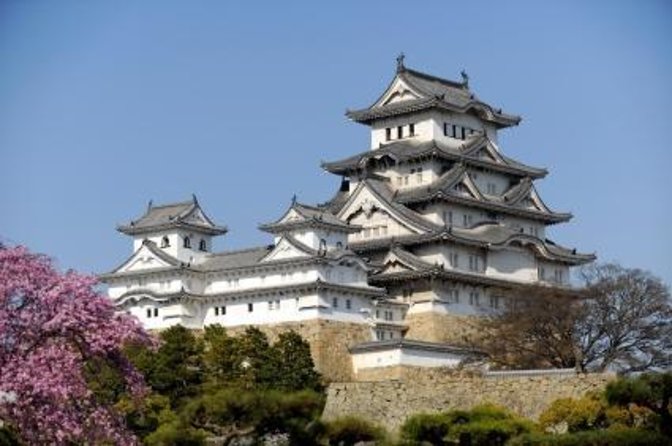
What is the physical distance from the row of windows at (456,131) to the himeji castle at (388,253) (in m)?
0.08

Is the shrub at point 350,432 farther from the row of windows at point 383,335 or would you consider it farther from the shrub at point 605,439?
the row of windows at point 383,335

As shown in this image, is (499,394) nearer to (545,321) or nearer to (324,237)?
(545,321)

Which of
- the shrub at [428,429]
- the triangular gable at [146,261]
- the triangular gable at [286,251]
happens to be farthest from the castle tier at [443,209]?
the shrub at [428,429]

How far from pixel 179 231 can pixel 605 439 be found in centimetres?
3947

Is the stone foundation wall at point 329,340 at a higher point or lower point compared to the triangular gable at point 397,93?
lower

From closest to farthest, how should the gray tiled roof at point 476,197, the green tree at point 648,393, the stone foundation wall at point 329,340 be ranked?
1. the green tree at point 648,393
2. the stone foundation wall at point 329,340
3. the gray tiled roof at point 476,197

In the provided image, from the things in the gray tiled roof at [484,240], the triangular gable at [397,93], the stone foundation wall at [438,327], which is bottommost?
the stone foundation wall at [438,327]

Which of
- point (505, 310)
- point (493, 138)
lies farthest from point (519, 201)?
point (505, 310)

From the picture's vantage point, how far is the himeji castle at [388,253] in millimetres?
60625

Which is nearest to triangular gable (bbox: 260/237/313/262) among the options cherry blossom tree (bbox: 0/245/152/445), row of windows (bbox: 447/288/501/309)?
row of windows (bbox: 447/288/501/309)

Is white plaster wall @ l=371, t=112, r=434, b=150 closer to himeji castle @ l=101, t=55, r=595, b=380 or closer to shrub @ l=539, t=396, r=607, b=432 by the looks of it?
himeji castle @ l=101, t=55, r=595, b=380

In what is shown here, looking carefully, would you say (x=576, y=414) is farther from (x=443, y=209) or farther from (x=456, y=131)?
(x=456, y=131)

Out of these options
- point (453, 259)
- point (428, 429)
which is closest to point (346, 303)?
point (453, 259)

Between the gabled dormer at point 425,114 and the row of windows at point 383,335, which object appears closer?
the row of windows at point 383,335
